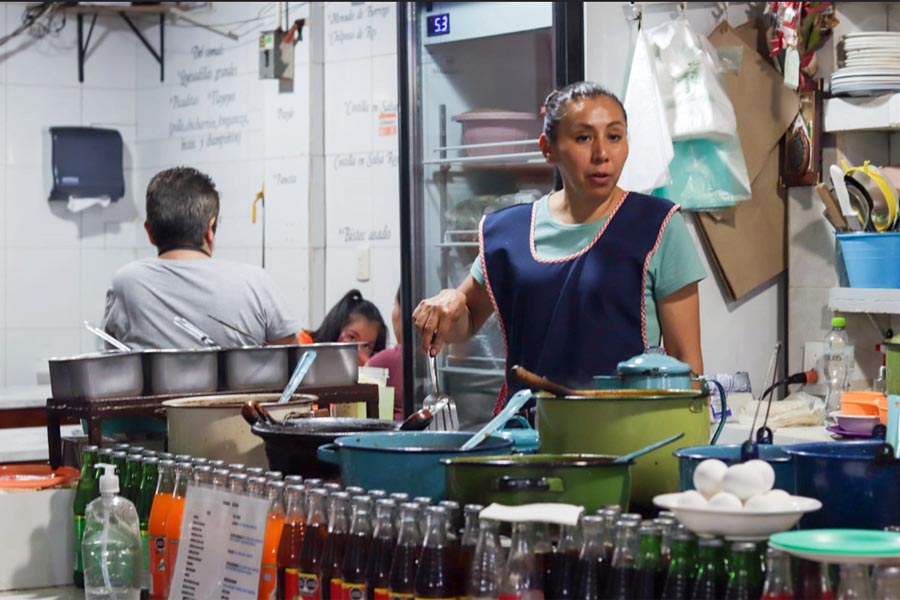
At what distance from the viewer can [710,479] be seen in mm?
1680

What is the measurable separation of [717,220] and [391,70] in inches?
90.0

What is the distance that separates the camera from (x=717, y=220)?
5.11 metres

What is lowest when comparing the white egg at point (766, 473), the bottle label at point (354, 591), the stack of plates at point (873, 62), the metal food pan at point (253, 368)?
the bottle label at point (354, 591)

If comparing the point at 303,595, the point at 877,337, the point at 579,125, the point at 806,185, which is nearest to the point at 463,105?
the point at 806,185

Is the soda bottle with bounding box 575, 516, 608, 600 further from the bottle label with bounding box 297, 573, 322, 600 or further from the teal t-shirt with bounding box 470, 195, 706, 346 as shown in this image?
the teal t-shirt with bounding box 470, 195, 706, 346

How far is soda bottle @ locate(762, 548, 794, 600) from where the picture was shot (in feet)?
5.09

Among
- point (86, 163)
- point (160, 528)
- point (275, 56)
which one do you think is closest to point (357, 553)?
point (160, 528)

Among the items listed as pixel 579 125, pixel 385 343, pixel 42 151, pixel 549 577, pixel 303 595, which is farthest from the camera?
pixel 42 151

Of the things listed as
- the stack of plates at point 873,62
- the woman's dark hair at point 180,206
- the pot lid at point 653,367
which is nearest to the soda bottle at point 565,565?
the pot lid at point 653,367

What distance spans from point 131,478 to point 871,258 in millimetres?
2943

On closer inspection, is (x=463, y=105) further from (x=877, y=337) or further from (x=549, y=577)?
(x=549, y=577)

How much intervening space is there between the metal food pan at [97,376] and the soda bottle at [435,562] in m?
1.36

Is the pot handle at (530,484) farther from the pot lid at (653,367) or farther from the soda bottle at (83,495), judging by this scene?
the soda bottle at (83,495)

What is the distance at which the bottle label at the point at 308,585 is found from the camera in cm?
202
